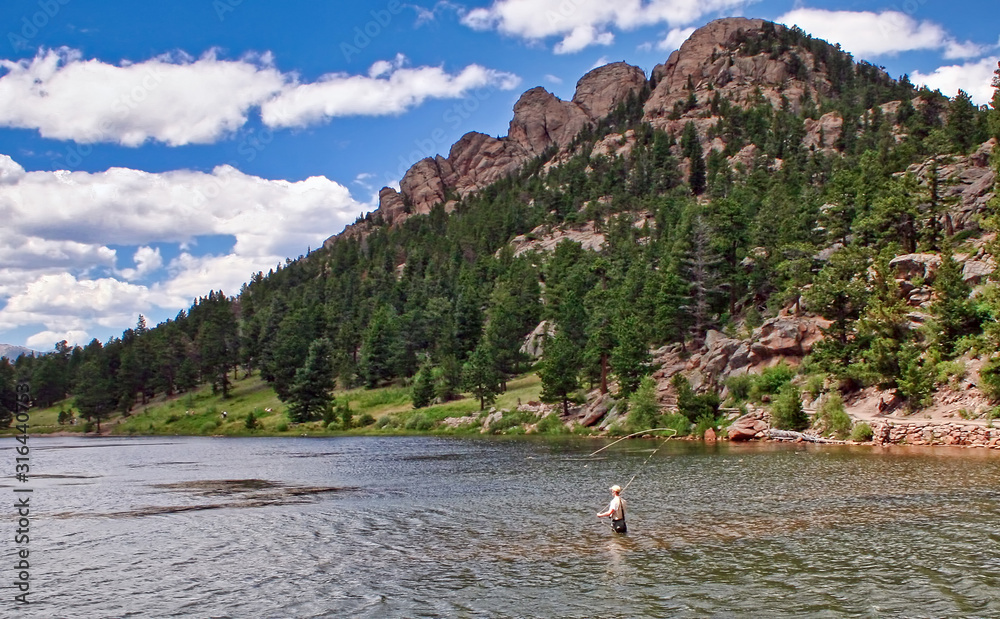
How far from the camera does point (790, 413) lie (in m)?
65.2

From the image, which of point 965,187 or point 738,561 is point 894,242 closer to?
point 965,187

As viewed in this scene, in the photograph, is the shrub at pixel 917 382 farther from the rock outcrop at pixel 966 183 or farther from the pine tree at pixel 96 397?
the pine tree at pixel 96 397

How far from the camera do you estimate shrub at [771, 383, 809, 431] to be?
65188 mm

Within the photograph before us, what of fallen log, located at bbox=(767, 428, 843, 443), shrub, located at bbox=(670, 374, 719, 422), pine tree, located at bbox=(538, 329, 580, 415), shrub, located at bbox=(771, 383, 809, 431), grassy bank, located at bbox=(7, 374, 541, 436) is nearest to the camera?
fallen log, located at bbox=(767, 428, 843, 443)

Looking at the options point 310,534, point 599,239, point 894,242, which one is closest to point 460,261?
point 599,239

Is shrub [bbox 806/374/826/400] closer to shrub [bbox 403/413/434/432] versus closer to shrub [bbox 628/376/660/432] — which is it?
shrub [bbox 628/376/660/432]

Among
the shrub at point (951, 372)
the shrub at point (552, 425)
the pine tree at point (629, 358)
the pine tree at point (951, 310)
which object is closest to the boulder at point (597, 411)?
the pine tree at point (629, 358)

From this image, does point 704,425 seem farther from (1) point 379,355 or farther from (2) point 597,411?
(1) point 379,355

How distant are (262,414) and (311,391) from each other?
15.1 metres

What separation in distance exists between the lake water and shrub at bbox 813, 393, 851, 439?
9923 millimetres

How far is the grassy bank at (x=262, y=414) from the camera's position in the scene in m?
110

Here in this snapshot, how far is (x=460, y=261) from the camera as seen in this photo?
194 metres

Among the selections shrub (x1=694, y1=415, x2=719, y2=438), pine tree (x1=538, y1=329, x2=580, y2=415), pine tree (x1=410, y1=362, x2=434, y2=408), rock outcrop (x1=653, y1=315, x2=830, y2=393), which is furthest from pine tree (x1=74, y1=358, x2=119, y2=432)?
Result: shrub (x1=694, y1=415, x2=719, y2=438)

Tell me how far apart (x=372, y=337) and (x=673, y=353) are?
225ft
